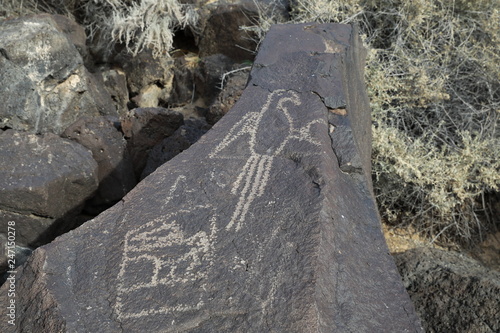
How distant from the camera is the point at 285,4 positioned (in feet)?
14.9

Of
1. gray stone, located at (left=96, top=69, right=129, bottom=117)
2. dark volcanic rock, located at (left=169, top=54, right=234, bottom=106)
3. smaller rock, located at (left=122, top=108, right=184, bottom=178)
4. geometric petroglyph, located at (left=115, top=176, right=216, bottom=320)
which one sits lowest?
gray stone, located at (left=96, top=69, right=129, bottom=117)

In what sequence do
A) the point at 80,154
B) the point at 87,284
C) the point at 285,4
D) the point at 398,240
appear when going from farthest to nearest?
the point at 285,4
the point at 398,240
the point at 80,154
the point at 87,284

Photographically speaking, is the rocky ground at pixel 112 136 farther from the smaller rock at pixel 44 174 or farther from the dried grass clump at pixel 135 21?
the dried grass clump at pixel 135 21

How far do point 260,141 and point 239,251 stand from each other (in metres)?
0.63

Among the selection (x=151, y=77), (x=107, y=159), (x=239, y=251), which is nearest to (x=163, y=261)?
(x=239, y=251)

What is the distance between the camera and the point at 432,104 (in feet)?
12.5

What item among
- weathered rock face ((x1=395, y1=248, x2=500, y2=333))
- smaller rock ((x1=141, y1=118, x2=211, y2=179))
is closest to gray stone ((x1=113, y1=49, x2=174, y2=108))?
smaller rock ((x1=141, y1=118, x2=211, y2=179))

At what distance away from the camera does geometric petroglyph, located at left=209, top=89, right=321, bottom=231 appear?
2121 mm

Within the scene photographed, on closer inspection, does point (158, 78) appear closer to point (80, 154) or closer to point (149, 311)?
point (80, 154)

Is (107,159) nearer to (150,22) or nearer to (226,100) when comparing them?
(226,100)

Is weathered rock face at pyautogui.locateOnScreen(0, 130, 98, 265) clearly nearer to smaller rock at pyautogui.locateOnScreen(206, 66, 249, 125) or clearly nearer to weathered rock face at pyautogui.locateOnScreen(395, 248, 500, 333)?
smaller rock at pyautogui.locateOnScreen(206, 66, 249, 125)

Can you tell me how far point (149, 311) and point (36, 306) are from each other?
38 centimetres

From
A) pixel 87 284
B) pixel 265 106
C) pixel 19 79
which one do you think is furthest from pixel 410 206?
pixel 19 79

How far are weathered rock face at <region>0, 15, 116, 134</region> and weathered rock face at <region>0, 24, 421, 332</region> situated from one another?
178 cm
